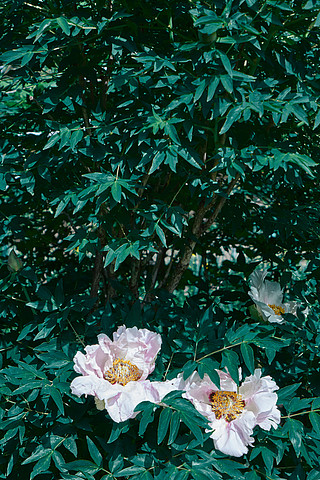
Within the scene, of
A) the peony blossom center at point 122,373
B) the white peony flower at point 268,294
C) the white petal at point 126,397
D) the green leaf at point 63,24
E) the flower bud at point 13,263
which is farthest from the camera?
the white peony flower at point 268,294

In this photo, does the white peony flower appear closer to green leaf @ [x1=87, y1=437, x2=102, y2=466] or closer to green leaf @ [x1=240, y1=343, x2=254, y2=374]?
green leaf @ [x1=240, y1=343, x2=254, y2=374]

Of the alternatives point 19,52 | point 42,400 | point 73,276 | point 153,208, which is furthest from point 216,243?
point 19,52

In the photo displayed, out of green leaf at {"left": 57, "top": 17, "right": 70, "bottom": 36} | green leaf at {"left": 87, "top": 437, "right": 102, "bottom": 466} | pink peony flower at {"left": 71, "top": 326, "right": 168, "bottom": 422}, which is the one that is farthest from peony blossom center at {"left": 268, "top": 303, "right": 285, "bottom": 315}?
green leaf at {"left": 57, "top": 17, "right": 70, "bottom": 36}

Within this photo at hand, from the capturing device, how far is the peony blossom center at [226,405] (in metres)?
1.50

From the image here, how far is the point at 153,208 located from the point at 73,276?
27.4 inches

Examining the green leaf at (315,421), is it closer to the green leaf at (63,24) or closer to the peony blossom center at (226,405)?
the peony blossom center at (226,405)

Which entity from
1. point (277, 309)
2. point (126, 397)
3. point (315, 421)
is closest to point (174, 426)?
point (126, 397)

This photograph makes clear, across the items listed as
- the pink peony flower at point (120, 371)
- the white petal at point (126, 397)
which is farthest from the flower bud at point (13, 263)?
the white petal at point (126, 397)

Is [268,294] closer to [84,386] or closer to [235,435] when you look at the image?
[235,435]

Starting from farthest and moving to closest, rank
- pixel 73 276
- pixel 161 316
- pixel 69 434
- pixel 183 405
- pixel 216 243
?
pixel 216 243, pixel 73 276, pixel 161 316, pixel 69 434, pixel 183 405

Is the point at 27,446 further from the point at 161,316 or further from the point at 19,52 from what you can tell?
the point at 19,52

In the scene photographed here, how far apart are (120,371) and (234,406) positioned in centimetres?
33

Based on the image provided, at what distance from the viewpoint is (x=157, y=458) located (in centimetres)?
145

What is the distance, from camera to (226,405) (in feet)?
4.95
